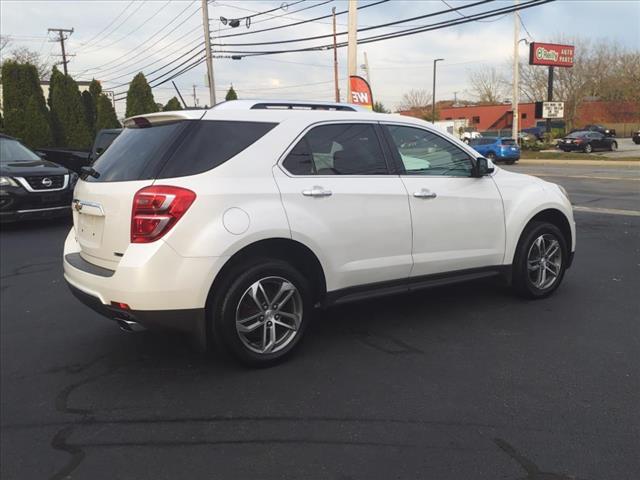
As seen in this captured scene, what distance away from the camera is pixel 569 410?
312 cm

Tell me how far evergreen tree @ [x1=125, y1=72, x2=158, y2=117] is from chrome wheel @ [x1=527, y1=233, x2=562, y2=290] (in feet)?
77.7

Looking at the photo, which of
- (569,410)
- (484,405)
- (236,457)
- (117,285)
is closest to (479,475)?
(484,405)

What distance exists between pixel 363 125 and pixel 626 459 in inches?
109

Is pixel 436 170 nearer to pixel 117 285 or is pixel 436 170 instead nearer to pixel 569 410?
pixel 569 410

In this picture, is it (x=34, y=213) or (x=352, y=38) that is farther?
(x=352, y=38)

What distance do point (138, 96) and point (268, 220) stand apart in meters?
24.8

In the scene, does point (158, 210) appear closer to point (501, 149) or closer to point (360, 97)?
point (360, 97)

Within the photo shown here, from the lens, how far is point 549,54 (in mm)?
39312

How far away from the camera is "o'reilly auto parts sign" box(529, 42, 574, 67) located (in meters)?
38.4

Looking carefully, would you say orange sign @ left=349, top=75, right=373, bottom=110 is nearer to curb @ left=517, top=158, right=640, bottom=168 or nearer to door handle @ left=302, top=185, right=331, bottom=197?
A: door handle @ left=302, top=185, right=331, bottom=197

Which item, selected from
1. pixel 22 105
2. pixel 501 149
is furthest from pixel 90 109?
pixel 501 149

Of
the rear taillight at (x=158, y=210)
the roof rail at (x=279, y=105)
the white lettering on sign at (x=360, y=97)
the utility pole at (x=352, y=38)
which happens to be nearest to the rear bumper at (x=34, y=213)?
the roof rail at (x=279, y=105)

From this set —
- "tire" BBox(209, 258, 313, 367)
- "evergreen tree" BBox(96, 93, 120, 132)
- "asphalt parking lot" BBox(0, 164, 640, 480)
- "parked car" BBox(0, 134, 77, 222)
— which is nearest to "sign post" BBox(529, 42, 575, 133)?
"evergreen tree" BBox(96, 93, 120, 132)

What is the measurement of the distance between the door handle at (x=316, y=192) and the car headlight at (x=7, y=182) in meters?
7.42
